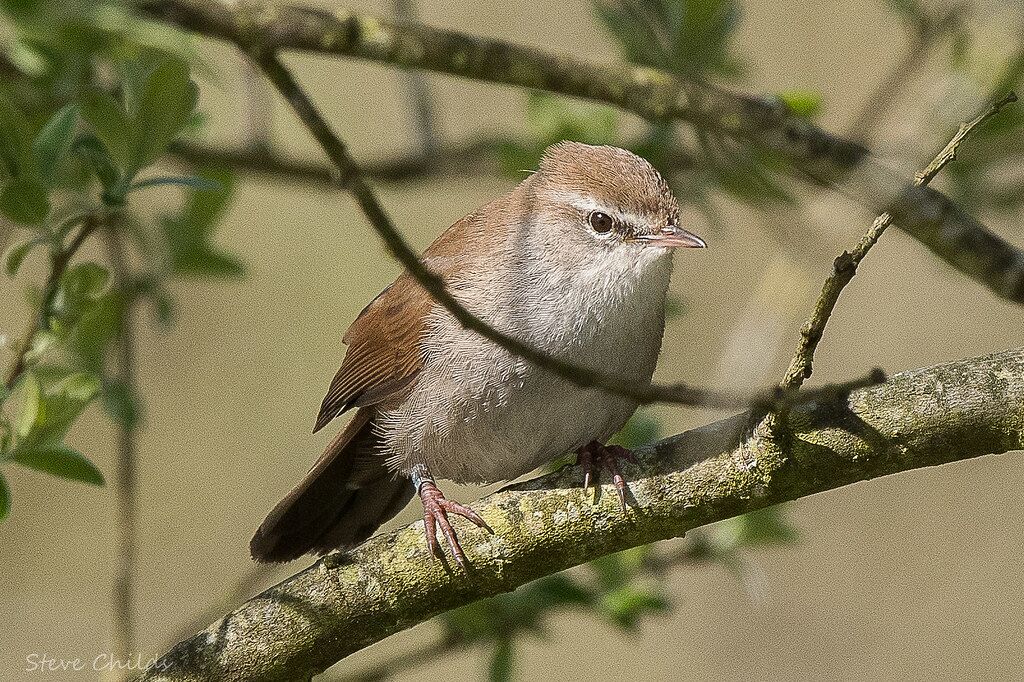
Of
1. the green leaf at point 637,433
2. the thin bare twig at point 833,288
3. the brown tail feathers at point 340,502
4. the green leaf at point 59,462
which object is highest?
the brown tail feathers at point 340,502

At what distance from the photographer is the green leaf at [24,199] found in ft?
9.37

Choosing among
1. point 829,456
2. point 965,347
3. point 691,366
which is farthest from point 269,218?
point 829,456

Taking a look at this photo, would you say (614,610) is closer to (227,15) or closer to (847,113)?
(227,15)

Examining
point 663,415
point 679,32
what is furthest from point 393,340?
point 663,415

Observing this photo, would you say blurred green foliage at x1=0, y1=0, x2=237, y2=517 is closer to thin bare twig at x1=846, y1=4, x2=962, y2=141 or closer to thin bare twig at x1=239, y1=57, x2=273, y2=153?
thin bare twig at x1=239, y1=57, x2=273, y2=153

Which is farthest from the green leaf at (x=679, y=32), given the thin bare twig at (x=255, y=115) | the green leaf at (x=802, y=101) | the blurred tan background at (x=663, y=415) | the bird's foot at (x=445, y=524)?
the blurred tan background at (x=663, y=415)

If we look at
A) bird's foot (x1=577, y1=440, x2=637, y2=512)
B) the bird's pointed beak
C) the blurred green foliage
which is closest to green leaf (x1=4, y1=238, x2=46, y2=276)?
the blurred green foliage

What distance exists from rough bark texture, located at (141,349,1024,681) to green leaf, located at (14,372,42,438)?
634mm

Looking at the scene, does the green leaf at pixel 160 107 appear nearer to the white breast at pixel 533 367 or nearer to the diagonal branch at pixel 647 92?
the diagonal branch at pixel 647 92

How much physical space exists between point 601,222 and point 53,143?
165 centimetres

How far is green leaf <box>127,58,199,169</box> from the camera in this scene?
298 cm

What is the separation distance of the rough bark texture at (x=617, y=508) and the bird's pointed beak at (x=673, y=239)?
0.87m

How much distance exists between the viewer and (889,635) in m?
6.39

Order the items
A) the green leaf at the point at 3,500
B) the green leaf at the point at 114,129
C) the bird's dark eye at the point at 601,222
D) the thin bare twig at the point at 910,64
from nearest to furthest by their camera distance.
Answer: the green leaf at the point at 3,500
the green leaf at the point at 114,129
the thin bare twig at the point at 910,64
the bird's dark eye at the point at 601,222
